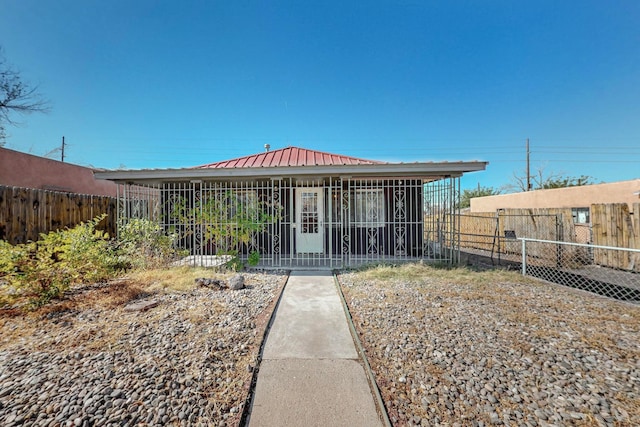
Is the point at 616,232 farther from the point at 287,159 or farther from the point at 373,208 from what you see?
the point at 287,159

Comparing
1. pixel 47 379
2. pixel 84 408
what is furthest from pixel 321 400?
pixel 47 379

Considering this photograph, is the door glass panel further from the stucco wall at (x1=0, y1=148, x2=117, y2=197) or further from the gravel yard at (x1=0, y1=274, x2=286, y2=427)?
the stucco wall at (x1=0, y1=148, x2=117, y2=197)

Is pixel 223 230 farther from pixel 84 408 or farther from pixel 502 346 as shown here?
pixel 502 346

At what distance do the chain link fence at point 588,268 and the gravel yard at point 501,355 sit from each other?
872 mm

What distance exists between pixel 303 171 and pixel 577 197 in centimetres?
1249

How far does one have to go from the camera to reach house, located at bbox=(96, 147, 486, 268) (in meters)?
6.34

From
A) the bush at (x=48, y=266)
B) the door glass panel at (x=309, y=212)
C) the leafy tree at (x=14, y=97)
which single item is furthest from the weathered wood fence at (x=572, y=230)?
the leafy tree at (x=14, y=97)

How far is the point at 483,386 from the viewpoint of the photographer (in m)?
2.02

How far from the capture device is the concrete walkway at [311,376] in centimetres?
174

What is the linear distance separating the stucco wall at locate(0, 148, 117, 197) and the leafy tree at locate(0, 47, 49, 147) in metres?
3.17

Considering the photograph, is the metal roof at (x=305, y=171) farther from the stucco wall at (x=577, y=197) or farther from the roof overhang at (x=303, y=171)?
the stucco wall at (x=577, y=197)

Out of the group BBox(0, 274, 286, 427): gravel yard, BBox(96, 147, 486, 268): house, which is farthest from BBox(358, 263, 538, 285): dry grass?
BBox(0, 274, 286, 427): gravel yard

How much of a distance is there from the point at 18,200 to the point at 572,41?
58.4 feet

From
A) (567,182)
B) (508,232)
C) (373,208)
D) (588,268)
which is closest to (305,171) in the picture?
(373,208)
